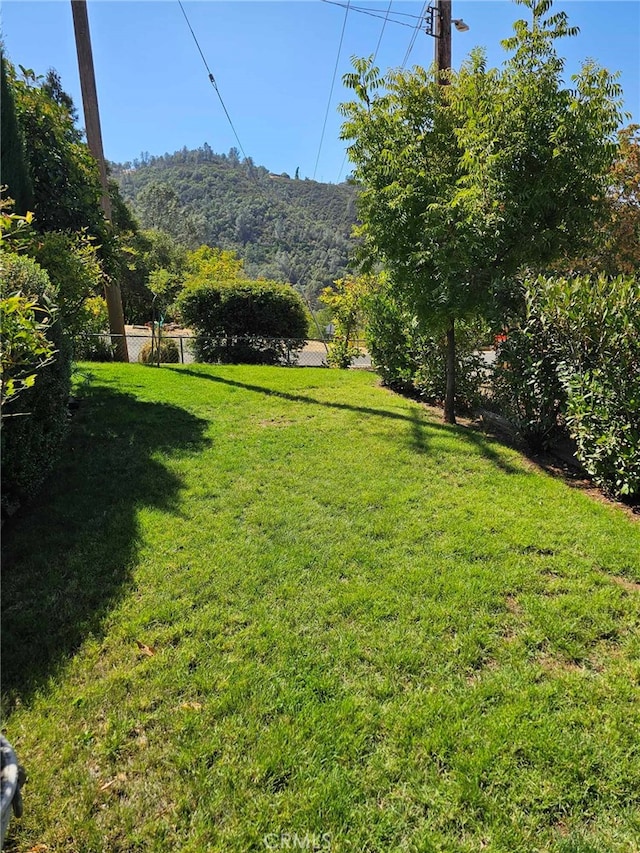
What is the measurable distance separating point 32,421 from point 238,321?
8.39 meters

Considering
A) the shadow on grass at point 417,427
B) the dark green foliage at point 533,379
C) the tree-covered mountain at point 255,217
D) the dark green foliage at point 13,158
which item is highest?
the tree-covered mountain at point 255,217

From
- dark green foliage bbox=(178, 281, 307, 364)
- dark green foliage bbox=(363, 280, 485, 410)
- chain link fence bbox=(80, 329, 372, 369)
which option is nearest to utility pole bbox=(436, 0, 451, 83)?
dark green foliage bbox=(363, 280, 485, 410)

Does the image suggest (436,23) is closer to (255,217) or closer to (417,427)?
(417,427)

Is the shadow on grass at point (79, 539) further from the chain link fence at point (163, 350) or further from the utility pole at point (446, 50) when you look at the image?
the chain link fence at point (163, 350)

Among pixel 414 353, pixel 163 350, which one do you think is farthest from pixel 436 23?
pixel 163 350

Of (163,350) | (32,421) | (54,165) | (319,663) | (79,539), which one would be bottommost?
(319,663)

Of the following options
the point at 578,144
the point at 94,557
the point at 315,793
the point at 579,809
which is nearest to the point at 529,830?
the point at 579,809

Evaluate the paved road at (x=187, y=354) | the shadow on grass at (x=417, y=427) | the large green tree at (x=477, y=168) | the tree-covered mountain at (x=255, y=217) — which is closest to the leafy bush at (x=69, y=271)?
the shadow on grass at (x=417, y=427)

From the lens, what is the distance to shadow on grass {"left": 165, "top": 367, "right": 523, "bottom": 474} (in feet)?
16.4

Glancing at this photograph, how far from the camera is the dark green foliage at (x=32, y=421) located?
309 cm

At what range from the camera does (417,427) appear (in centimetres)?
598

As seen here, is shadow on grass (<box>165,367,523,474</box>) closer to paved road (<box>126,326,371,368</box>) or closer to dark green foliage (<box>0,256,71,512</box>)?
dark green foliage (<box>0,256,71,512</box>)

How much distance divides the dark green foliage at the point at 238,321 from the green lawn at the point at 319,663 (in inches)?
283

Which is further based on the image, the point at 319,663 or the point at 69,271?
the point at 69,271
